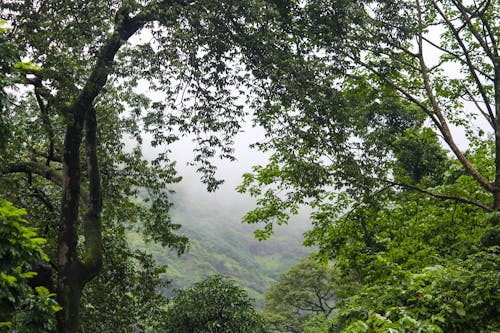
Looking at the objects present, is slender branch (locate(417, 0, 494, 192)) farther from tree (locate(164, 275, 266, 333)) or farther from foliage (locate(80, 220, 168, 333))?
foliage (locate(80, 220, 168, 333))

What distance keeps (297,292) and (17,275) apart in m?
37.9

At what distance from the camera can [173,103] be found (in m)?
9.54

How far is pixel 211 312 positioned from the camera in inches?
514

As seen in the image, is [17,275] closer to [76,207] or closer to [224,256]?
[76,207]

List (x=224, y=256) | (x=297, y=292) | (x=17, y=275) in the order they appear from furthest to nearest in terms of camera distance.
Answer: (x=224, y=256), (x=297, y=292), (x=17, y=275)

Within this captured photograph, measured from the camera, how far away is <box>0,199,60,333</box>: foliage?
11.6ft

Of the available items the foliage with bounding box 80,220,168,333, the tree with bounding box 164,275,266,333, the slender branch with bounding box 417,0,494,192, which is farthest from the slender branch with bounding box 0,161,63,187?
the slender branch with bounding box 417,0,494,192

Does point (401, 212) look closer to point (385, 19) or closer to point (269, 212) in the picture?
point (269, 212)

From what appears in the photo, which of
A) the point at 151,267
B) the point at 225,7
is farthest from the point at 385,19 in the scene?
the point at 151,267

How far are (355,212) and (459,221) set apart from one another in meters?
3.23

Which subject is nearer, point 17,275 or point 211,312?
point 17,275

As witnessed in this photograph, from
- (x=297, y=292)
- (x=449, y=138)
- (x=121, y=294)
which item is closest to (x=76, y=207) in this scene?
(x=121, y=294)

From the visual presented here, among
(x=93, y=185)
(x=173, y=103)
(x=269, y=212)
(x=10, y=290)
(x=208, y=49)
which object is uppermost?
(x=208, y=49)

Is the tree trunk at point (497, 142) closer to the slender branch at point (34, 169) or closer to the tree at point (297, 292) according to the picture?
the slender branch at point (34, 169)
